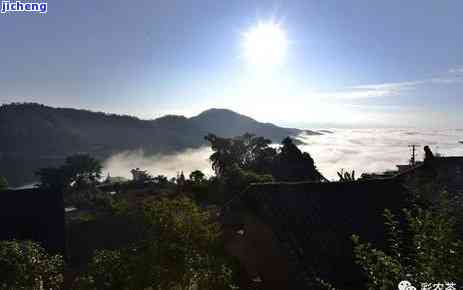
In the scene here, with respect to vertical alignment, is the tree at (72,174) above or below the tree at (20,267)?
below

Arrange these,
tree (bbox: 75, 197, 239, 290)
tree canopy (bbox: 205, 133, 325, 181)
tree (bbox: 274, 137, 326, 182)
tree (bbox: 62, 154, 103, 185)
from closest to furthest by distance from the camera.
A: tree (bbox: 75, 197, 239, 290) < tree (bbox: 274, 137, 326, 182) < tree canopy (bbox: 205, 133, 325, 181) < tree (bbox: 62, 154, 103, 185)

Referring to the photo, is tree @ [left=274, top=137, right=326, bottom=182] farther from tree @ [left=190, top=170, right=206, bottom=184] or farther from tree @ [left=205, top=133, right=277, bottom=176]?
tree @ [left=190, top=170, right=206, bottom=184]

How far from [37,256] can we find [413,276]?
10.5m

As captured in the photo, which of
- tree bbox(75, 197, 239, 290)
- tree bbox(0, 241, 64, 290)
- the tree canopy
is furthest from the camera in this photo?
the tree canopy

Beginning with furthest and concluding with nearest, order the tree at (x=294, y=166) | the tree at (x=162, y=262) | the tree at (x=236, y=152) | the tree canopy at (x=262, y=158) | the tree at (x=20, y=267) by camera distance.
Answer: the tree at (x=236, y=152) < the tree canopy at (x=262, y=158) < the tree at (x=294, y=166) < the tree at (x=162, y=262) < the tree at (x=20, y=267)

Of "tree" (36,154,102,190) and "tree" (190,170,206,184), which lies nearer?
"tree" (190,170,206,184)

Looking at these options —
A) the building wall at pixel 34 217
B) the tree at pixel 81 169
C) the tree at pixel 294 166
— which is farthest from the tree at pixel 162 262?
the tree at pixel 81 169

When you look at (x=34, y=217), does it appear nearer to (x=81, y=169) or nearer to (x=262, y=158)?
(x=262, y=158)

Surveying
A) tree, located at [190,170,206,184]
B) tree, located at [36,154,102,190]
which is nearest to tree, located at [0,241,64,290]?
tree, located at [190,170,206,184]

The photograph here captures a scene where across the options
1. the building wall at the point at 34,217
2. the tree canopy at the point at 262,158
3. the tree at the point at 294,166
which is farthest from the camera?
the tree canopy at the point at 262,158

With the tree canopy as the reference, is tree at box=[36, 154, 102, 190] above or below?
below

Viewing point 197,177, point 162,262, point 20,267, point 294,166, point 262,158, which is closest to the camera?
point 20,267

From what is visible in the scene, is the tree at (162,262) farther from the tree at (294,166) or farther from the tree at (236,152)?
the tree at (236,152)

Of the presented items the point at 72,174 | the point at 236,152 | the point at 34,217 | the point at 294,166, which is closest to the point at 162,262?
the point at 34,217
